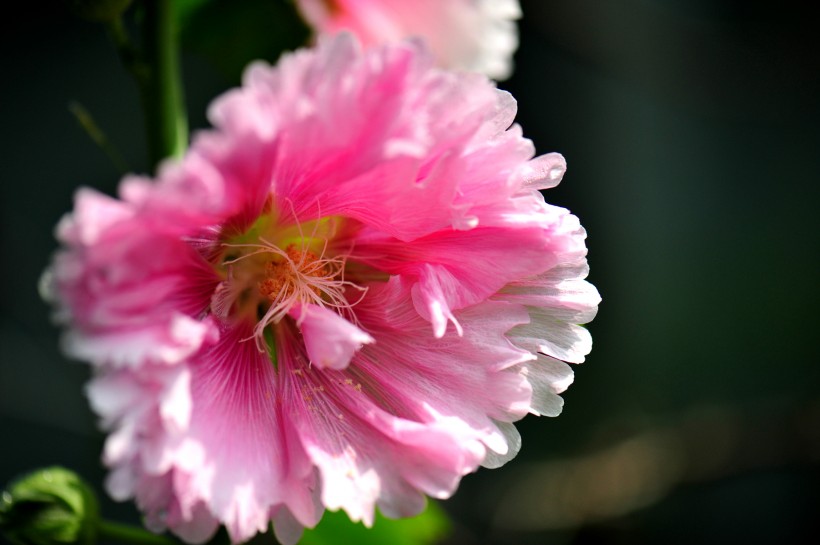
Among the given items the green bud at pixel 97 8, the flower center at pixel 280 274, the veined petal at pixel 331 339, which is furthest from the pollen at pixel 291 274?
the green bud at pixel 97 8

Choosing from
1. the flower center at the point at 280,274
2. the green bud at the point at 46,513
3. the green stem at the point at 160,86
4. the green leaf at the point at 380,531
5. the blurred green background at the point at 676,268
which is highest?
the blurred green background at the point at 676,268

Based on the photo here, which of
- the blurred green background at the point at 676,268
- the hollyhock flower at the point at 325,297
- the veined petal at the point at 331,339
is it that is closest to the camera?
the hollyhock flower at the point at 325,297

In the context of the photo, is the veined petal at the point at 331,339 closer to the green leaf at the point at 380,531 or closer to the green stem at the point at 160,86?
the green stem at the point at 160,86

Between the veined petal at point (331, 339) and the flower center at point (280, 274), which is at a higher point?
the flower center at point (280, 274)

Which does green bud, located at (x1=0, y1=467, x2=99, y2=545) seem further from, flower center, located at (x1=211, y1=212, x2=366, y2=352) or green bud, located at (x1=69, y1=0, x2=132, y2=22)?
green bud, located at (x1=69, y1=0, x2=132, y2=22)

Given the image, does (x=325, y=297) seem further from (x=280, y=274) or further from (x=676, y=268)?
(x=676, y=268)

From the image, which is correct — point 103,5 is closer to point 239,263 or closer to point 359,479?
point 239,263

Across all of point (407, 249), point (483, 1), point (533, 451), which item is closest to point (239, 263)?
point (407, 249)
